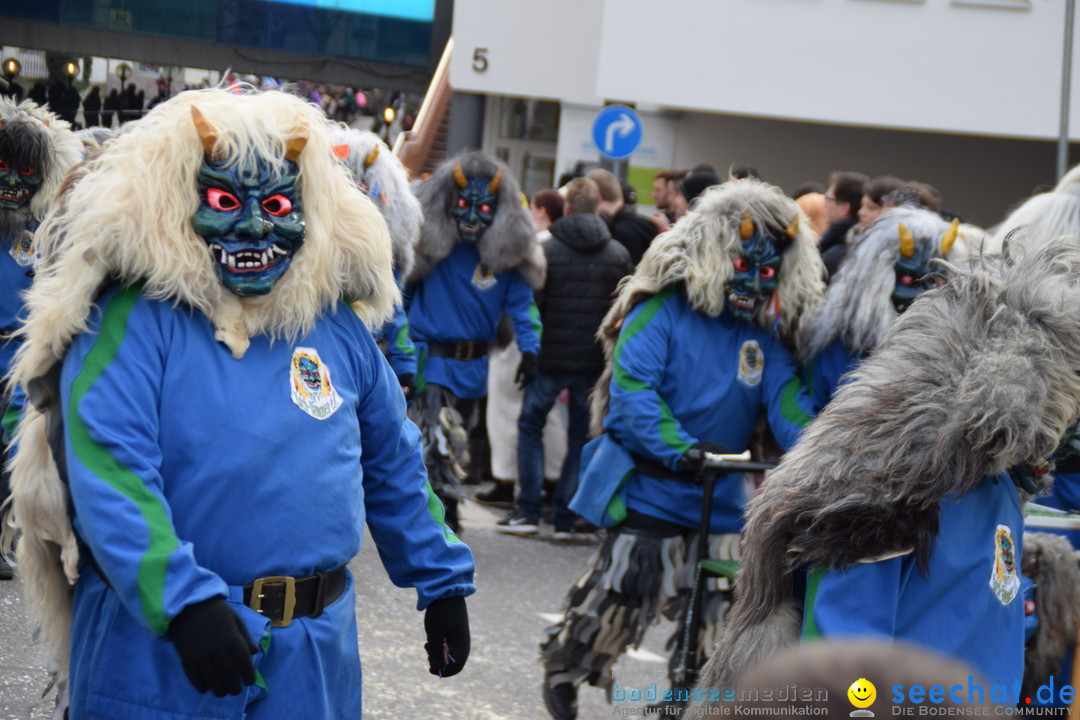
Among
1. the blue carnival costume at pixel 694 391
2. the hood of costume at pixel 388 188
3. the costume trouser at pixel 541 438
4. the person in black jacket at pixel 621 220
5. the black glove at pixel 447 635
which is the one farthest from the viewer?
the person in black jacket at pixel 621 220

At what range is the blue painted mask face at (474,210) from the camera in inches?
275

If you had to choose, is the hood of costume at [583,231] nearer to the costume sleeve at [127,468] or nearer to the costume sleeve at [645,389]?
the costume sleeve at [645,389]

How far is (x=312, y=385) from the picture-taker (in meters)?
2.59

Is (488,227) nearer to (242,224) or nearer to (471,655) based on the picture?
(471,655)

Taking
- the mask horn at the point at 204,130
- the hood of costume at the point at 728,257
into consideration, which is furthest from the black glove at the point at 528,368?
the mask horn at the point at 204,130

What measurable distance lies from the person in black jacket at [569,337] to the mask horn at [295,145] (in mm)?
5163

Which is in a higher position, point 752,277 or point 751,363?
point 752,277

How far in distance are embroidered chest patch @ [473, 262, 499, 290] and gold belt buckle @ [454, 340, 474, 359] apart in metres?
0.33

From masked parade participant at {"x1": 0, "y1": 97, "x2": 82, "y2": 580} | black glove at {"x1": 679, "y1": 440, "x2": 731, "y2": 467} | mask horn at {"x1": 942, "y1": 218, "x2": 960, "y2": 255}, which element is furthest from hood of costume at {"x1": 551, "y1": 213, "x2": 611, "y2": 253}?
black glove at {"x1": 679, "y1": 440, "x2": 731, "y2": 467}

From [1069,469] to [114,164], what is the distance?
2732 mm

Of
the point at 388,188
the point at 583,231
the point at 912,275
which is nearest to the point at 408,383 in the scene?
the point at 388,188

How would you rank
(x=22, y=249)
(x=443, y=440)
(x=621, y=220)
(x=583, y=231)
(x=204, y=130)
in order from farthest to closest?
(x=621, y=220), (x=583, y=231), (x=443, y=440), (x=22, y=249), (x=204, y=130)

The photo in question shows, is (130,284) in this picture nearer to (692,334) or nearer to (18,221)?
(692,334)

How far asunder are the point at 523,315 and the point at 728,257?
2.97 metres
